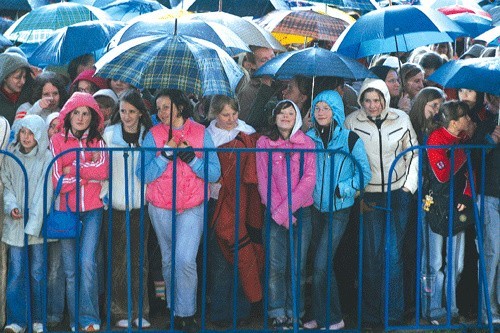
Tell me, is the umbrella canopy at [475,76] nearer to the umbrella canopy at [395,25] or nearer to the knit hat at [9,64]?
the umbrella canopy at [395,25]

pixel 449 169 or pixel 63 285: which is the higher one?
pixel 449 169

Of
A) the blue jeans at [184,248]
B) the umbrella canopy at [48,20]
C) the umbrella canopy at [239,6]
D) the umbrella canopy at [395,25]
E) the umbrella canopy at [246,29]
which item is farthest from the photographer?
the umbrella canopy at [48,20]

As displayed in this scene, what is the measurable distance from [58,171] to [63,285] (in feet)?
3.33

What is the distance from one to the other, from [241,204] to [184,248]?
0.62 meters

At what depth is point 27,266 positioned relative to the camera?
8.66 m

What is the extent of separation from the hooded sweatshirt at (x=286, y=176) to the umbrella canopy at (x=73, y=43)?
2858mm

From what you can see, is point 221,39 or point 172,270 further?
point 221,39

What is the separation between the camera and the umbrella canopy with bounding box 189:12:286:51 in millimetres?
10180

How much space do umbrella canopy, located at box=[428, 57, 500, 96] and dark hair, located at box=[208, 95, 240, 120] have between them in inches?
68.0

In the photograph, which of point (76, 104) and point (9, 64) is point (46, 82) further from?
point (76, 104)

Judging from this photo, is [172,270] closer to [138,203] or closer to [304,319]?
[138,203]

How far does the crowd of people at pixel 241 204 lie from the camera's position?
344 inches

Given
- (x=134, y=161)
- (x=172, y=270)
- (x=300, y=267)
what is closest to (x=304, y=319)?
(x=300, y=267)

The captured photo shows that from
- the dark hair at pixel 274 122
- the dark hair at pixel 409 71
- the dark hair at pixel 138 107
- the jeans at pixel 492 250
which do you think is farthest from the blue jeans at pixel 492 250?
the dark hair at pixel 138 107
